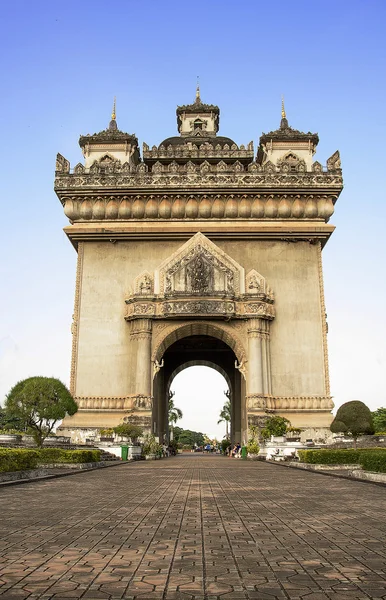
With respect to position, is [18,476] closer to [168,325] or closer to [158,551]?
[158,551]

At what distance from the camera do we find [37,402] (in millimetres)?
21109

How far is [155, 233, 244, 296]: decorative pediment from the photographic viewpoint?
31.8 meters

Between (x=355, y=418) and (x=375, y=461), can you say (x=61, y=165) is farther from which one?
(x=375, y=461)

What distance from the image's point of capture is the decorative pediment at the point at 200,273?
104ft

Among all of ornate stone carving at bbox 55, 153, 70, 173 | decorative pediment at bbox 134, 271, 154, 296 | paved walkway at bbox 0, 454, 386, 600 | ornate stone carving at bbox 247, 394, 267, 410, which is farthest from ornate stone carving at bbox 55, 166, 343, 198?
paved walkway at bbox 0, 454, 386, 600

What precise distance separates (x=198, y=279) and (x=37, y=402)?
13.3m

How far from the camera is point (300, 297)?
3284 centimetres

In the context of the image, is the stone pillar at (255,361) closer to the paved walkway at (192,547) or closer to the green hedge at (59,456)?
the green hedge at (59,456)

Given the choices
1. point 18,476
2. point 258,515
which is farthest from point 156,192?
point 258,515

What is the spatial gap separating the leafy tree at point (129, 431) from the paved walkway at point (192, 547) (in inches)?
710

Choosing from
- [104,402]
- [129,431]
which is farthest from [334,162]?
[129,431]

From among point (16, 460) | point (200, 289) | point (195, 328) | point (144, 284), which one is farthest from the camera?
point (195, 328)

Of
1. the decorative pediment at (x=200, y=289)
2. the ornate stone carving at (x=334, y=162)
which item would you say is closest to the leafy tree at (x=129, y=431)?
the decorative pediment at (x=200, y=289)

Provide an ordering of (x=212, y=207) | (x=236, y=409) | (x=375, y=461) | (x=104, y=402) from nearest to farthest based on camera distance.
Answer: (x=375, y=461) → (x=104, y=402) → (x=212, y=207) → (x=236, y=409)
